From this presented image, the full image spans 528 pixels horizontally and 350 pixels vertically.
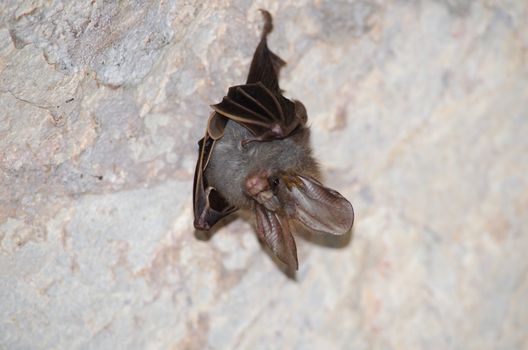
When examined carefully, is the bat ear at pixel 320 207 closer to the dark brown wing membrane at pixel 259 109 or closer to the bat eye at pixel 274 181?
the bat eye at pixel 274 181

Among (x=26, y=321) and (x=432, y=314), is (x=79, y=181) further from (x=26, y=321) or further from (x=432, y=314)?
(x=432, y=314)

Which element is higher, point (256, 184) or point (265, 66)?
point (265, 66)

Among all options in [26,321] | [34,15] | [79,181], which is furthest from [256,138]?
[26,321]

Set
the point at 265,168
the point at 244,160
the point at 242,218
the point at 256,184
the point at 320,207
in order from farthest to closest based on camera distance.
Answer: the point at 242,218
the point at 244,160
the point at 265,168
the point at 256,184
the point at 320,207

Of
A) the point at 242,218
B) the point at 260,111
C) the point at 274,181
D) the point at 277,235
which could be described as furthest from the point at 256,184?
the point at 242,218

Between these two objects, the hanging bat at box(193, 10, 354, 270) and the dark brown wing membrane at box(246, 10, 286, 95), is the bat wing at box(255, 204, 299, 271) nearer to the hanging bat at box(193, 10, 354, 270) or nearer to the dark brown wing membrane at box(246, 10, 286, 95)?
the hanging bat at box(193, 10, 354, 270)

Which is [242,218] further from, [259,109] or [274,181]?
[259,109]
